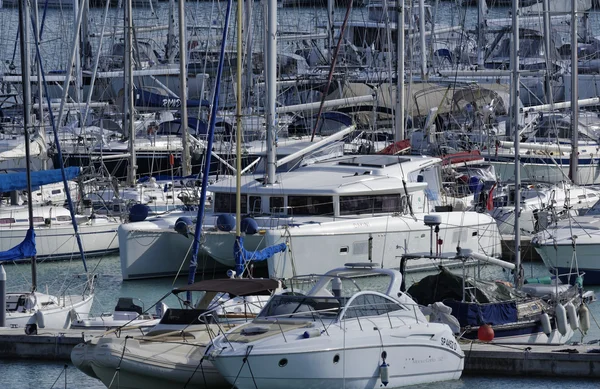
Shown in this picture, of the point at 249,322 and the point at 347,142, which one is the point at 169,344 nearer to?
the point at 249,322

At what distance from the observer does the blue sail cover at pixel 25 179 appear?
37.1 m

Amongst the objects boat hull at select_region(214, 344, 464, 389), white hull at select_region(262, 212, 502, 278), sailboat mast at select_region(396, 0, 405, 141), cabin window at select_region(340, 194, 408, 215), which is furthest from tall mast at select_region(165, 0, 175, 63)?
boat hull at select_region(214, 344, 464, 389)

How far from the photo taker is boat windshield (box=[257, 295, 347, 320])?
21.1 metres

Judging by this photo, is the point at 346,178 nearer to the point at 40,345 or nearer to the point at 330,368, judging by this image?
the point at 40,345

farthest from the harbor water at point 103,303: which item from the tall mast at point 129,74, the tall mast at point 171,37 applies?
the tall mast at point 171,37

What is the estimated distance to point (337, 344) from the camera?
2033 cm

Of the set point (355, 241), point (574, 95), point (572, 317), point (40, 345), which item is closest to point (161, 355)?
point (40, 345)

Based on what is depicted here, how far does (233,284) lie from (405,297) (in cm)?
304

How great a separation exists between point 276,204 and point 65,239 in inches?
269

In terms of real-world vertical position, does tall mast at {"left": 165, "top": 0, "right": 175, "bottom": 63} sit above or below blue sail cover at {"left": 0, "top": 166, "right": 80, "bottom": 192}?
above

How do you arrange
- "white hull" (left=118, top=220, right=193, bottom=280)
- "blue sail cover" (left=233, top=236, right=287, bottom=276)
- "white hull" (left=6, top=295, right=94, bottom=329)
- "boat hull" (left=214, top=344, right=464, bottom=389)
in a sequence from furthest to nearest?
"white hull" (left=118, top=220, right=193, bottom=280) → "blue sail cover" (left=233, top=236, right=287, bottom=276) → "white hull" (left=6, top=295, right=94, bottom=329) → "boat hull" (left=214, top=344, right=464, bottom=389)

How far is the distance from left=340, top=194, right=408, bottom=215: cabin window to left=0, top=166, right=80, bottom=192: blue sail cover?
9.30 metres

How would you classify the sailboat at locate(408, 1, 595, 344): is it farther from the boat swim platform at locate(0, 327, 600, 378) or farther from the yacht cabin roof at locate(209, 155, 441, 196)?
the yacht cabin roof at locate(209, 155, 441, 196)

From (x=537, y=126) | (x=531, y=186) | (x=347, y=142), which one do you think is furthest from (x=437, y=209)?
(x=537, y=126)
